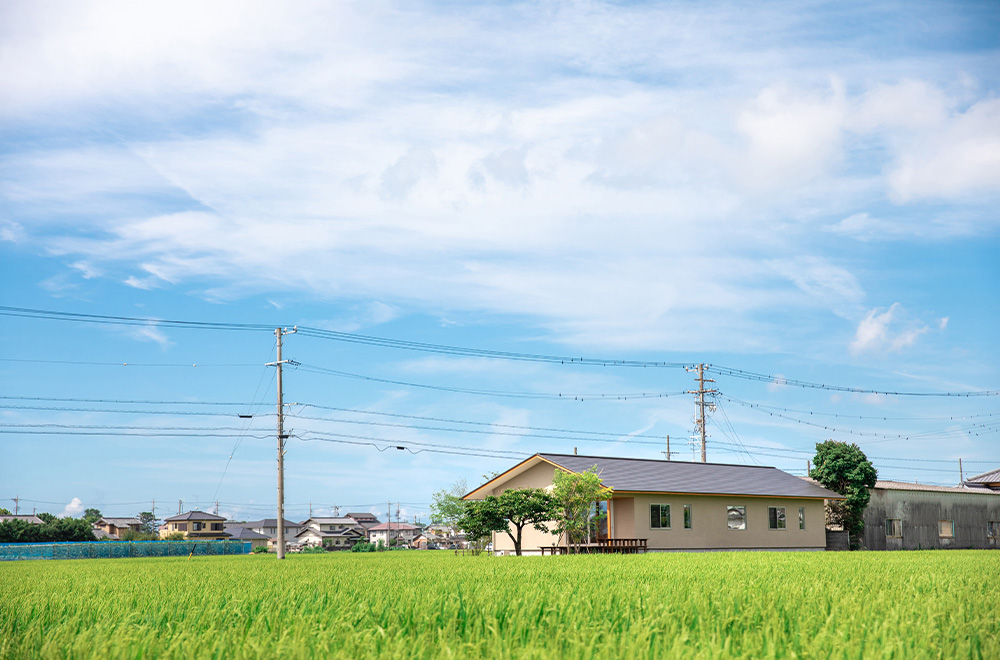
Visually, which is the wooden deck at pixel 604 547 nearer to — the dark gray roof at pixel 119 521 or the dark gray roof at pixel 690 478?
the dark gray roof at pixel 690 478

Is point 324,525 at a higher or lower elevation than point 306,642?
lower

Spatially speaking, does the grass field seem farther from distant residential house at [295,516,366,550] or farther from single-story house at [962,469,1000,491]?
distant residential house at [295,516,366,550]

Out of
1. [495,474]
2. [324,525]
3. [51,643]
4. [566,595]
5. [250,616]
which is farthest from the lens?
[324,525]

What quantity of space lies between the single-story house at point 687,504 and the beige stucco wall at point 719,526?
0.04m

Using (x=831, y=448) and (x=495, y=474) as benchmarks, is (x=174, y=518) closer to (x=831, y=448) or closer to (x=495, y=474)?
(x=495, y=474)

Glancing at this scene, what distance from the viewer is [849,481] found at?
40.4 m

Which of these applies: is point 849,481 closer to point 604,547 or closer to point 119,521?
point 604,547

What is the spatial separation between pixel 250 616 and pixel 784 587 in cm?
425

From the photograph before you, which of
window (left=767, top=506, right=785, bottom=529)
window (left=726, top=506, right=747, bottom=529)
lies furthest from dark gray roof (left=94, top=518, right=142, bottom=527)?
window (left=767, top=506, right=785, bottom=529)

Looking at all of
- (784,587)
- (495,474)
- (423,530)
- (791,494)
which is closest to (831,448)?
(791,494)

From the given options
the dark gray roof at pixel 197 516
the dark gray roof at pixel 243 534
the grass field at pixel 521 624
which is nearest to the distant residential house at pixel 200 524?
the dark gray roof at pixel 197 516

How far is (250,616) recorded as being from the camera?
445 cm

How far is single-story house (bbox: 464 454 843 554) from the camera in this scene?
32.9 meters

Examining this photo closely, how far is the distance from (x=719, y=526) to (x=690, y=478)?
2503mm
